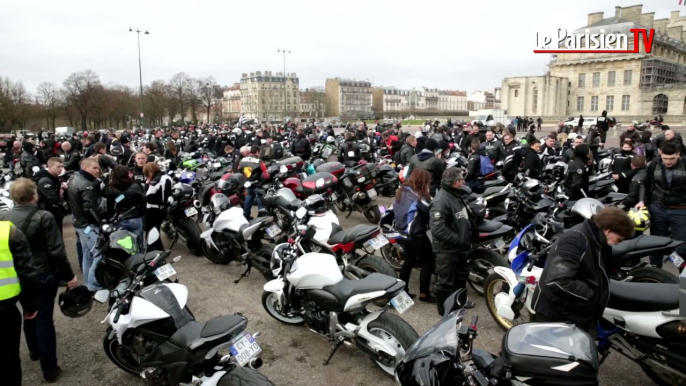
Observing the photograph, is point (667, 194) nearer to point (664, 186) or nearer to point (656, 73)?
point (664, 186)

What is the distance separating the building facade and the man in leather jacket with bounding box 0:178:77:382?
12149 centimetres

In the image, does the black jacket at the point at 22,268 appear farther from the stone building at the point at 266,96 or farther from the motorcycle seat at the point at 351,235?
the stone building at the point at 266,96

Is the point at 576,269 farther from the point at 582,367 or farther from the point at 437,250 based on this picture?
the point at 437,250

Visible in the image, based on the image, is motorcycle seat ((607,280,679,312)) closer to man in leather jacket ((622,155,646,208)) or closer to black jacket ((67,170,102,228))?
man in leather jacket ((622,155,646,208))

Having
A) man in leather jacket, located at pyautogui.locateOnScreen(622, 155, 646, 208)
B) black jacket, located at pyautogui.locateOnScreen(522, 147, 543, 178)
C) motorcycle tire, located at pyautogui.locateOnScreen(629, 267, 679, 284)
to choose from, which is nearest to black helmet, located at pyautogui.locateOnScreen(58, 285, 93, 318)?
motorcycle tire, located at pyautogui.locateOnScreen(629, 267, 679, 284)

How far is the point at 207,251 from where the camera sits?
6539 mm

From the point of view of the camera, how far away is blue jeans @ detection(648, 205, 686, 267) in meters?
5.12

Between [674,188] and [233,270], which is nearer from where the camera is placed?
[674,188]

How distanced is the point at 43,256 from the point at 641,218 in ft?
21.1

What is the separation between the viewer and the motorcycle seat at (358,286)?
340 cm

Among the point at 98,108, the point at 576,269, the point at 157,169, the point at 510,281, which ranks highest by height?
the point at 98,108

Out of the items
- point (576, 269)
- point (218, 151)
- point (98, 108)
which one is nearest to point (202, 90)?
point (98, 108)

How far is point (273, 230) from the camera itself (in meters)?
5.65

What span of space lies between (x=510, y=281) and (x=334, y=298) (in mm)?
1752
